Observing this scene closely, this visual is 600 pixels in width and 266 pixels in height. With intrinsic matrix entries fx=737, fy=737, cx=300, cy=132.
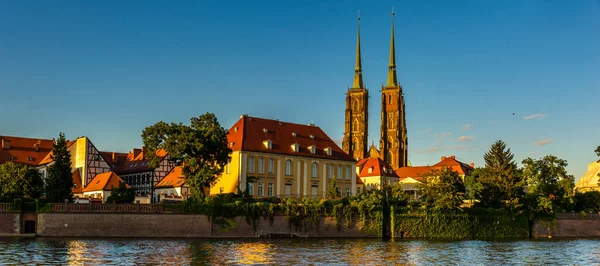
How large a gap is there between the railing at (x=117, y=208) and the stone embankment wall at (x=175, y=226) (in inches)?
14.5

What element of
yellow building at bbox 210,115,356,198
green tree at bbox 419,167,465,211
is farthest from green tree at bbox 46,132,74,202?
green tree at bbox 419,167,465,211

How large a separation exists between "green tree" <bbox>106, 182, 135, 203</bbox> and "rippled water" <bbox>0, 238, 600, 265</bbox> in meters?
16.4

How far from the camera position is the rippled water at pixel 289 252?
4500 cm

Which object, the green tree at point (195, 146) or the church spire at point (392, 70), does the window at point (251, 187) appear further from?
the church spire at point (392, 70)

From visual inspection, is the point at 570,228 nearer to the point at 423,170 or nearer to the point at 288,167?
the point at 288,167

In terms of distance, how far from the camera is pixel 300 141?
295ft

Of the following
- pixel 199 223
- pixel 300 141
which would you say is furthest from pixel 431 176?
pixel 199 223

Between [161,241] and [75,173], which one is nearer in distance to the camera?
[161,241]

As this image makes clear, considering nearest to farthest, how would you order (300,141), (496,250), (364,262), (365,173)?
(364,262), (496,250), (300,141), (365,173)

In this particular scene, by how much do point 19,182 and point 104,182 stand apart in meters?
19.7

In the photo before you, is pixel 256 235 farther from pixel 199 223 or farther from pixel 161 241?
pixel 161 241

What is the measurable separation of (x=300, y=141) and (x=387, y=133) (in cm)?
7707

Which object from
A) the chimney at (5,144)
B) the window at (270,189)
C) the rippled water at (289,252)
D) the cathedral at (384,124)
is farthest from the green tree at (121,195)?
the cathedral at (384,124)

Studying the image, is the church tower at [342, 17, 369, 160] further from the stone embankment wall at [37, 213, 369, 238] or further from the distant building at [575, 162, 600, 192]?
the stone embankment wall at [37, 213, 369, 238]
